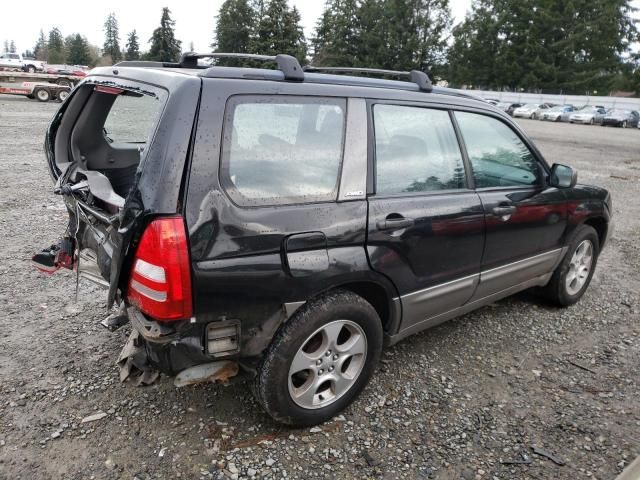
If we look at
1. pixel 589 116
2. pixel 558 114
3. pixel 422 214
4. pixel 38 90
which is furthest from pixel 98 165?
pixel 558 114

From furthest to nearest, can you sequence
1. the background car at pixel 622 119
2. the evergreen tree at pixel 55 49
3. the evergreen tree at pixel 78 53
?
the evergreen tree at pixel 55 49 < the evergreen tree at pixel 78 53 < the background car at pixel 622 119

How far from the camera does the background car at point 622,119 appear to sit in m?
35.0

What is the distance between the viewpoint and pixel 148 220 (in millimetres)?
2150

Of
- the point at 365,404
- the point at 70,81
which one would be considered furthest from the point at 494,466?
the point at 70,81

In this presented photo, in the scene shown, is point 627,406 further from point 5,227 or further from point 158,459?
→ point 5,227

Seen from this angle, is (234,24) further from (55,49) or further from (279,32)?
(55,49)

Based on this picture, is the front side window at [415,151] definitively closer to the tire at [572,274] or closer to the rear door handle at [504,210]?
the rear door handle at [504,210]

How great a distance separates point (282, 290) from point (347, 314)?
43cm

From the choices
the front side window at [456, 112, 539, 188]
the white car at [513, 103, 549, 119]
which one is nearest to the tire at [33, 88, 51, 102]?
the front side window at [456, 112, 539, 188]

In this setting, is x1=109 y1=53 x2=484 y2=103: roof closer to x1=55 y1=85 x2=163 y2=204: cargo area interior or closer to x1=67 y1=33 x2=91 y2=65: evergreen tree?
x1=55 y1=85 x2=163 y2=204: cargo area interior

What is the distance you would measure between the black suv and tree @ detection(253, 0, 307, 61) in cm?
5635

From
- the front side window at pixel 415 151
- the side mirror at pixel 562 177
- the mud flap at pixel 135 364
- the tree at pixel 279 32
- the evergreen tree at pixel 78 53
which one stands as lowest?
the mud flap at pixel 135 364

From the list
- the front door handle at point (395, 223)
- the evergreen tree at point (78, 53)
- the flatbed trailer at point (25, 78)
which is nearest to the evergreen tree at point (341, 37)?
the evergreen tree at point (78, 53)

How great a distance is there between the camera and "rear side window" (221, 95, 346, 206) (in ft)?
7.55
